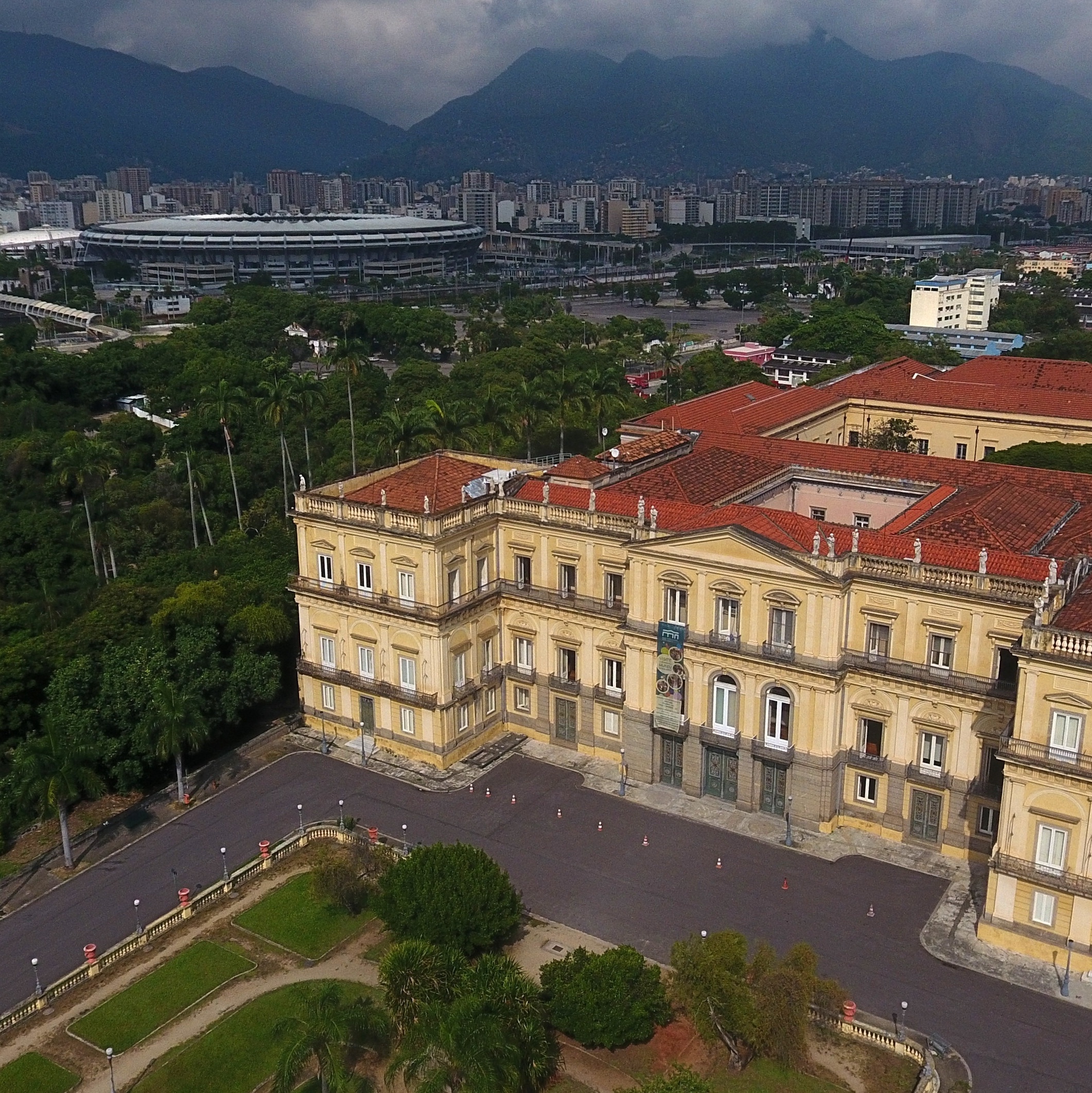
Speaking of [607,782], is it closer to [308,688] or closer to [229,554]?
[308,688]

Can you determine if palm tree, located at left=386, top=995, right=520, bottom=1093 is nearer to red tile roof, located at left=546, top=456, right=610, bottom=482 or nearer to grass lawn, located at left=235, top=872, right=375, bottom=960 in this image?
grass lawn, located at left=235, top=872, right=375, bottom=960

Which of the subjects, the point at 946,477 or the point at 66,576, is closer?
the point at 946,477

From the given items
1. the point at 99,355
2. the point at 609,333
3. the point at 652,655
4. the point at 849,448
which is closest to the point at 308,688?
the point at 652,655

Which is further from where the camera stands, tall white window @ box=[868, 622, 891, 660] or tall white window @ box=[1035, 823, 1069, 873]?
tall white window @ box=[868, 622, 891, 660]

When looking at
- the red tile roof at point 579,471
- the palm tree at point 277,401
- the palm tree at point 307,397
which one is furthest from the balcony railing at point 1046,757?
the palm tree at point 307,397

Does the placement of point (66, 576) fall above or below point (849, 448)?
below

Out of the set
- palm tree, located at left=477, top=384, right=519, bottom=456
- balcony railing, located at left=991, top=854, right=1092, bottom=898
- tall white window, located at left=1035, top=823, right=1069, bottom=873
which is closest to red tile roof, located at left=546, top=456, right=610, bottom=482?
balcony railing, located at left=991, top=854, right=1092, bottom=898
